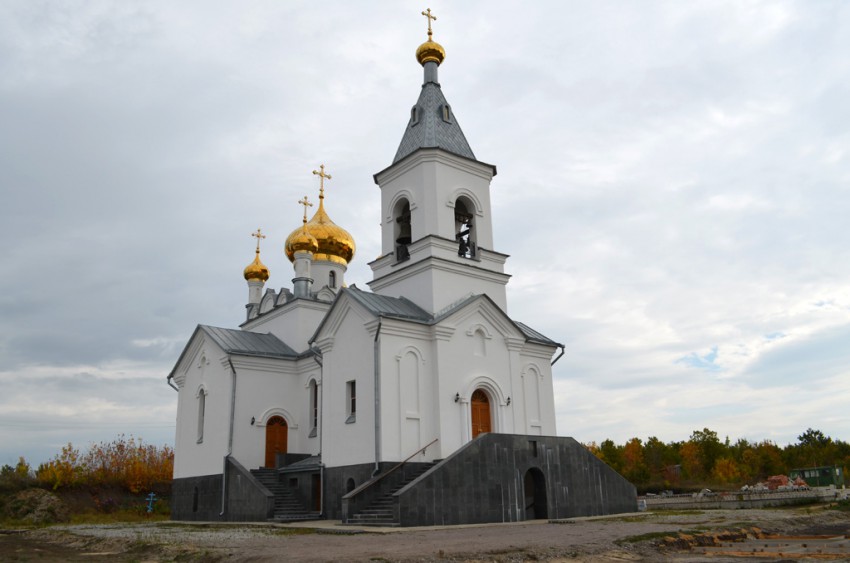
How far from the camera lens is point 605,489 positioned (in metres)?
18.1

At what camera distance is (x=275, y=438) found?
2170 cm

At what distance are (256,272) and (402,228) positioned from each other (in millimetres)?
9517

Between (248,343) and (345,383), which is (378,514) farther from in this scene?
(248,343)

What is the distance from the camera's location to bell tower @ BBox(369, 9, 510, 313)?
19.2 metres

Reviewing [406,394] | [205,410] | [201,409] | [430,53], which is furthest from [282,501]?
[430,53]

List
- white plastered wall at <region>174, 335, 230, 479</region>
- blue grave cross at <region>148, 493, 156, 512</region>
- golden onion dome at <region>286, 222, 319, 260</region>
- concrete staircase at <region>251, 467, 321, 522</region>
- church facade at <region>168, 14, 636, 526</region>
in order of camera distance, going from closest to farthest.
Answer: church facade at <region>168, 14, 636, 526</region> → concrete staircase at <region>251, 467, 321, 522</region> → white plastered wall at <region>174, 335, 230, 479</region> → golden onion dome at <region>286, 222, 319, 260</region> → blue grave cross at <region>148, 493, 156, 512</region>

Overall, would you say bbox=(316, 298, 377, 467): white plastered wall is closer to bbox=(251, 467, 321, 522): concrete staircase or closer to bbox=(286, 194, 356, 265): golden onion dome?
bbox=(251, 467, 321, 522): concrete staircase

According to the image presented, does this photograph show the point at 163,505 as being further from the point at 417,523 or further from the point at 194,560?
the point at 194,560

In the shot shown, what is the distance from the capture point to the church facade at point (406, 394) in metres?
16.3

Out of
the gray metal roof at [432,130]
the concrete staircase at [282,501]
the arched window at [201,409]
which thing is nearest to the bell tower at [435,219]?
the gray metal roof at [432,130]

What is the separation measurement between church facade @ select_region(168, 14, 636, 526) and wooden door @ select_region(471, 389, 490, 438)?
0.03 m

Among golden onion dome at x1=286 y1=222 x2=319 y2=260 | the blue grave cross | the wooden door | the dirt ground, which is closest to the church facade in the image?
the wooden door

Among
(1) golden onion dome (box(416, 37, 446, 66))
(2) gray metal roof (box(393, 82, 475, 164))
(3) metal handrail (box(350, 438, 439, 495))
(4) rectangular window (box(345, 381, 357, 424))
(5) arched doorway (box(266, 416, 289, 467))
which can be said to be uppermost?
(1) golden onion dome (box(416, 37, 446, 66))

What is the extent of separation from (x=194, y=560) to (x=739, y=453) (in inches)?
2079
